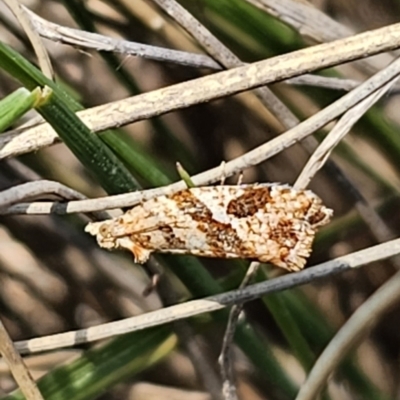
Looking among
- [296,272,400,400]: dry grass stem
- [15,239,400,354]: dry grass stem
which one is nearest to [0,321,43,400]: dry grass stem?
[15,239,400,354]: dry grass stem

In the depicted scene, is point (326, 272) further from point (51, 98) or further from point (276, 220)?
point (51, 98)

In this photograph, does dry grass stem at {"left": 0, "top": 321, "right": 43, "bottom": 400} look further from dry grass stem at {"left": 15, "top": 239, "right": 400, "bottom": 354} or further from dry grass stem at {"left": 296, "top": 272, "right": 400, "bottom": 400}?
dry grass stem at {"left": 296, "top": 272, "right": 400, "bottom": 400}

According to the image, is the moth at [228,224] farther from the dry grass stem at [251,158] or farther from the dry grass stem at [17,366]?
the dry grass stem at [17,366]

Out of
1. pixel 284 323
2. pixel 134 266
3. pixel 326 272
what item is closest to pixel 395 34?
pixel 326 272

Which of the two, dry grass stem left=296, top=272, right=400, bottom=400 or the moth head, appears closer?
the moth head

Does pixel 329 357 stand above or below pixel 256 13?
below

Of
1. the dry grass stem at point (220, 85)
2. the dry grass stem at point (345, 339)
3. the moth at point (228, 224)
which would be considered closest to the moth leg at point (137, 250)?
the moth at point (228, 224)

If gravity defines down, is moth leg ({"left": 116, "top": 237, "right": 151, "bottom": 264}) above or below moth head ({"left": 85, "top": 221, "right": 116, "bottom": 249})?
below

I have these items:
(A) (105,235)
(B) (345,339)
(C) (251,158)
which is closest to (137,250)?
(A) (105,235)
